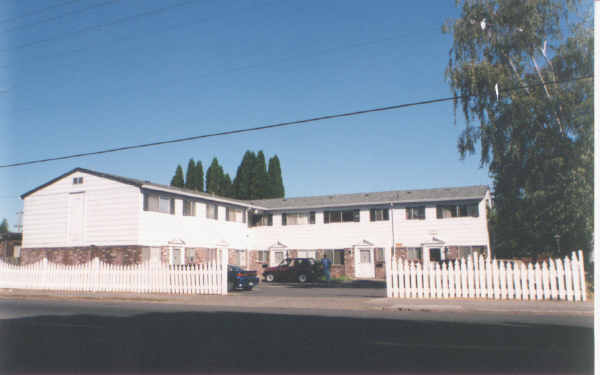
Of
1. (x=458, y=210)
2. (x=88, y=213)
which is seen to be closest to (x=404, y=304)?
(x=458, y=210)

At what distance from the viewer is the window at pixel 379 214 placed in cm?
3669

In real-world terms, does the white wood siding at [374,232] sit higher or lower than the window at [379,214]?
lower

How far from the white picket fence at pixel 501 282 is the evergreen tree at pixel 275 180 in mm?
51899

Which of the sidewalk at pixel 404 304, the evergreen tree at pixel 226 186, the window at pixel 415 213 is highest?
the evergreen tree at pixel 226 186

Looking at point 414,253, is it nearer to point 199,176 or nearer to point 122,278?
point 122,278

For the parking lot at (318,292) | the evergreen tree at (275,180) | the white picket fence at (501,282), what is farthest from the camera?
the evergreen tree at (275,180)

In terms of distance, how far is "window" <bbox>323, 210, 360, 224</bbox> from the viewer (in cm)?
3775

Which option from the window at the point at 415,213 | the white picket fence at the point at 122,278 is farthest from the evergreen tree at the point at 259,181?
the white picket fence at the point at 122,278

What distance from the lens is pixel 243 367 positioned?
6.10m

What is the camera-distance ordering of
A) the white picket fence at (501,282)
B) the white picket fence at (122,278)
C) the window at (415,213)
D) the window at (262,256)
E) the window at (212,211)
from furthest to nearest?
1. the window at (262,256)
2. the window at (415,213)
3. the window at (212,211)
4. the white picket fence at (122,278)
5. the white picket fence at (501,282)

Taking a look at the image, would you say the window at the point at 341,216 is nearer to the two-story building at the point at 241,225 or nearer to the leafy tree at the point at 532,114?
the two-story building at the point at 241,225

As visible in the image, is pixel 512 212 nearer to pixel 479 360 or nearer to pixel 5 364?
pixel 479 360

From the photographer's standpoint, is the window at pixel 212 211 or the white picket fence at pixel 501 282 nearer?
the white picket fence at pixel 501 282

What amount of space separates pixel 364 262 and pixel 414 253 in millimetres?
4030
